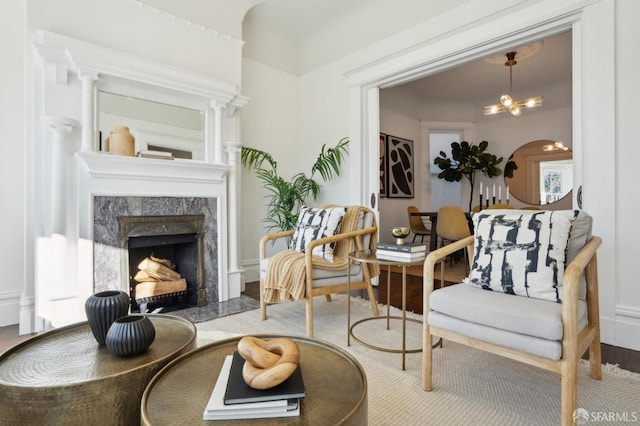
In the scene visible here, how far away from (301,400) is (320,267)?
143cm

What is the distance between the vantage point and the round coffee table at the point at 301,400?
80 centimetres

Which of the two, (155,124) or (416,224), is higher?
(155,124)

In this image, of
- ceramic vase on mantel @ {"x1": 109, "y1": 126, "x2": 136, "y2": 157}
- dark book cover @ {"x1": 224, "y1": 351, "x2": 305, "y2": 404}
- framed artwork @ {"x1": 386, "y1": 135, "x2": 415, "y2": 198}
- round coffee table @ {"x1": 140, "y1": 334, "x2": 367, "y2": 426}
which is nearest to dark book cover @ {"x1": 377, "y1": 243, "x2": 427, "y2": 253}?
round coffee table @ {"x1": 140, "y1": 334, "x2": 367, "y2": 426}

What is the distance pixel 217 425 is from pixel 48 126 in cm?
258

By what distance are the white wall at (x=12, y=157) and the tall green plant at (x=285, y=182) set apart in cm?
184

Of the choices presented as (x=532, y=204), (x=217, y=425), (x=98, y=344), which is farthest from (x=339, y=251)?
(x=532, y=204)

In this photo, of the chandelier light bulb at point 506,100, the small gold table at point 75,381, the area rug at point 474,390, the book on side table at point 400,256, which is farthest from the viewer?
the chandelier light bulb at point 506,100

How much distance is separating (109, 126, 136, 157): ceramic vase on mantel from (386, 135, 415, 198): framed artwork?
377 centimetres

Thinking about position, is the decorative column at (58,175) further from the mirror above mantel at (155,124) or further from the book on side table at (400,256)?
the book on side table at (400,256)

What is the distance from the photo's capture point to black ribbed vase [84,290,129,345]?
1.21 metres

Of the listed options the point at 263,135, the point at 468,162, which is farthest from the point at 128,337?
the point at 468,162

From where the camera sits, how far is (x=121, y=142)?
267 cm

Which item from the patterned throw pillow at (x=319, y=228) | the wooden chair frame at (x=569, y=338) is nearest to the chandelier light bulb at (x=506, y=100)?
the patterned throw pillow at (x=319, y=228)

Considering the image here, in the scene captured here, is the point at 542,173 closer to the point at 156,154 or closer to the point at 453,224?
the point at 453,224
